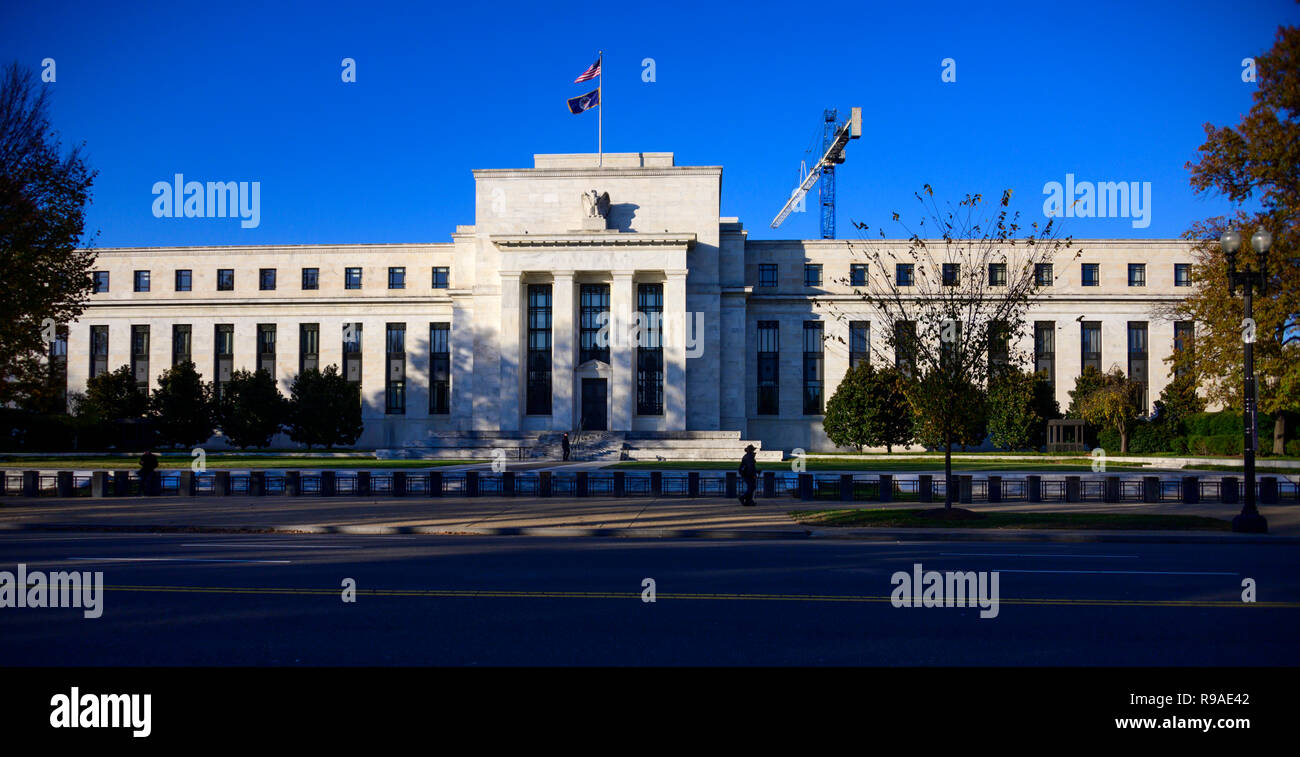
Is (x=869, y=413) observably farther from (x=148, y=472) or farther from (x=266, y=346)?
(x=266, y=346)

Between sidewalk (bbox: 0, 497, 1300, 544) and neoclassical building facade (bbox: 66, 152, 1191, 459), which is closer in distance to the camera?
sidewalk (bbox: 0, 497, 1300, 544)

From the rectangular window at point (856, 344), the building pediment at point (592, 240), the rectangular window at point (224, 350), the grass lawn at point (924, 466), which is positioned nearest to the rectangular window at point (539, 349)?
the building pediment at point (592, 240)

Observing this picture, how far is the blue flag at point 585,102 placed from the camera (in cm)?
5384

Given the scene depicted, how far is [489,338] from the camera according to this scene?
60438mm

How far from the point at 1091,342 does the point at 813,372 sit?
74.2 feet

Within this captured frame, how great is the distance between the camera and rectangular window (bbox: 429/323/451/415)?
2628 inches

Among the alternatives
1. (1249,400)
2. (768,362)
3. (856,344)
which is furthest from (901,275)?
(1249,400)

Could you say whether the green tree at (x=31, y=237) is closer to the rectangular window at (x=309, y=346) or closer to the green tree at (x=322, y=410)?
the green tree at (x=322, y=410)

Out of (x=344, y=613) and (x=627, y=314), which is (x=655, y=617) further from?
(x=627, y=314)

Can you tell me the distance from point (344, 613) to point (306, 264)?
66330mm

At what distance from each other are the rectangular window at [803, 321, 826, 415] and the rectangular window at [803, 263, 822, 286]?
10.7ft

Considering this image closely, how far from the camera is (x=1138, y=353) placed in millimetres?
65000

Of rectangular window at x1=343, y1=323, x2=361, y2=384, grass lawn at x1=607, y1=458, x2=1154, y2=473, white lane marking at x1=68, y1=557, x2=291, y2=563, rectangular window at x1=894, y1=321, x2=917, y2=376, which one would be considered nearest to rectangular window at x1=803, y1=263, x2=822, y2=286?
grass lawn at x1=607, y1=458, x2=1154, y2=473

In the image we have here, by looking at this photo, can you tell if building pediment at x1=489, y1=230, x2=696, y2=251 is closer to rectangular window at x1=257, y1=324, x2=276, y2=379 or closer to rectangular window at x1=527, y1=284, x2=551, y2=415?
rectangular window at x1=527, y1=284, x2=551, y2=415
